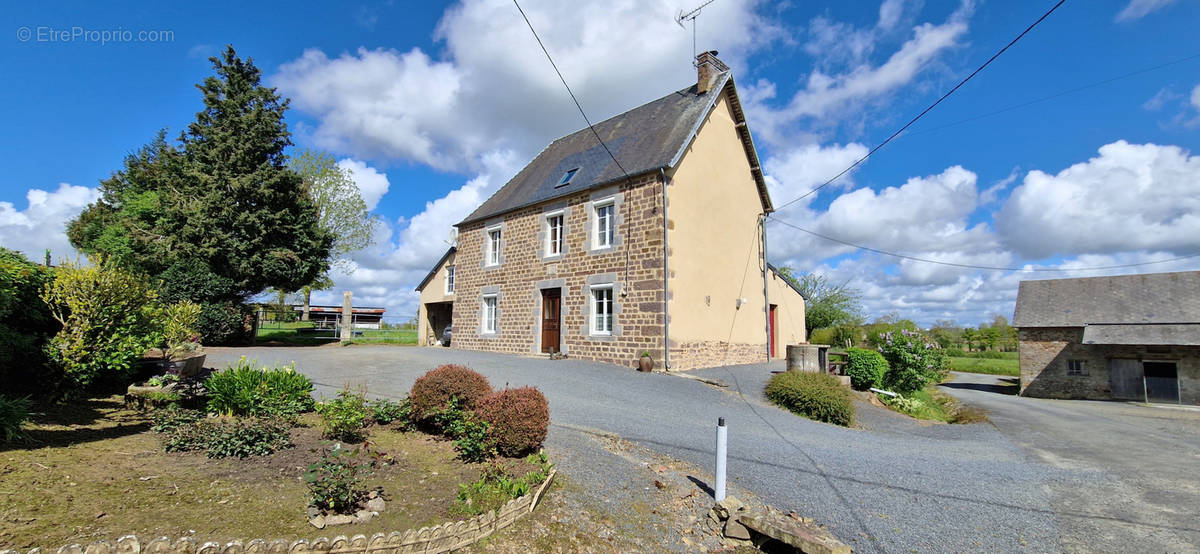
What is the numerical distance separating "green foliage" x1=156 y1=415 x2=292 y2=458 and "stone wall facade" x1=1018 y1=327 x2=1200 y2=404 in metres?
27.0

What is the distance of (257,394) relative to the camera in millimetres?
6277

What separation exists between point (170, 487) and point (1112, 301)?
98.7 ft

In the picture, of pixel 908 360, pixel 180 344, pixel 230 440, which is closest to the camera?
pixel 230 440

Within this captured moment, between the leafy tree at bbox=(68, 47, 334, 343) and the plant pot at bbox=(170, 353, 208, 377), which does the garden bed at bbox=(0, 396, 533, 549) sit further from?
the leafy tree at bbox=(68, 47, 334, 343)

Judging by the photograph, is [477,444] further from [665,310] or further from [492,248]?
[492,248]

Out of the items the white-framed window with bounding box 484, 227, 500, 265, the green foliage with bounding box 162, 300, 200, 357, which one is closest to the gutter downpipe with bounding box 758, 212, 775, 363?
the white-framed window with bounding box 484, 227, 500, 265

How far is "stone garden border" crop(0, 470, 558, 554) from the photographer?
108 inches

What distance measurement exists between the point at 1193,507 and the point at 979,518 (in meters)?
2.50

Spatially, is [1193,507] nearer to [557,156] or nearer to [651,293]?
[651,293]

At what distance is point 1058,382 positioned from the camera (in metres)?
21.1

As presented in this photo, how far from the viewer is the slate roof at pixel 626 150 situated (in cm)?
1456

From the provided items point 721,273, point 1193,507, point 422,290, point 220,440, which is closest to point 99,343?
point 220,440

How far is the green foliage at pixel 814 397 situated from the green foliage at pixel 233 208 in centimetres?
1755

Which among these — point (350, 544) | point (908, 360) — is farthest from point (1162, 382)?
point (350, 544)
